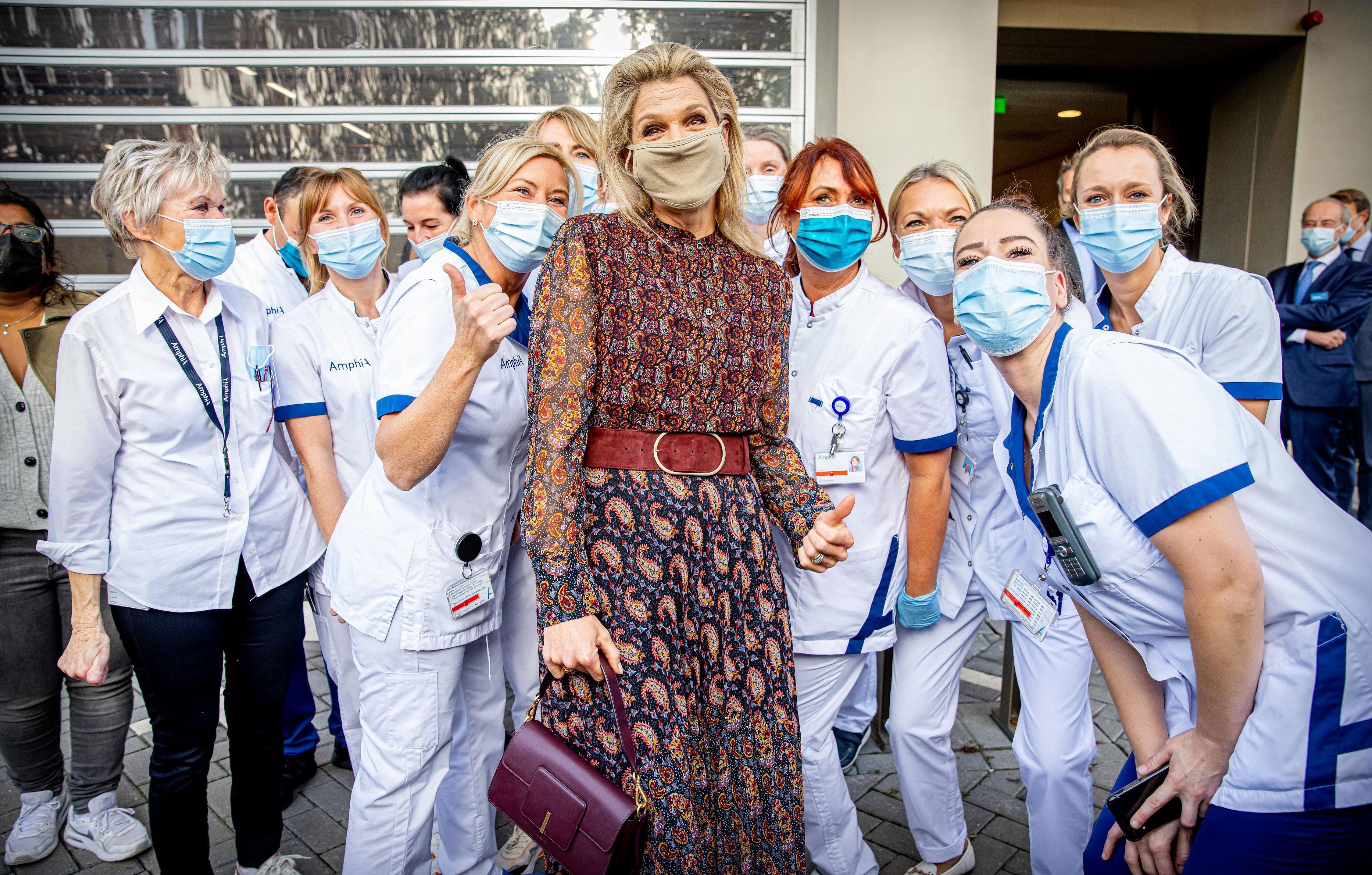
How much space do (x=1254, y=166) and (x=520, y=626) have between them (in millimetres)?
8417

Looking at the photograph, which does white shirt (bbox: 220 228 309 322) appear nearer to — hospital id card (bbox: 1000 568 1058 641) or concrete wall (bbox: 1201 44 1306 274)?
hospital id card (bbox: 1000 568 1058 641)

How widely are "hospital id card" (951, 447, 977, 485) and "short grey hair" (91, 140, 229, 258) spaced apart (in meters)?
2.55

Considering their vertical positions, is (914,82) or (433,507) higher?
(914,82)

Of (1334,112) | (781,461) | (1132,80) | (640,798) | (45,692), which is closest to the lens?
(640,798)

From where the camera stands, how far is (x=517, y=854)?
9.45 feet

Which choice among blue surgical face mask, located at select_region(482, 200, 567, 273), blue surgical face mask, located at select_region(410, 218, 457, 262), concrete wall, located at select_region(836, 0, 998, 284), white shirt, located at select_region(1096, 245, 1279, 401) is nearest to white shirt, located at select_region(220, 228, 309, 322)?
blue surgical face mask, located at select_region(410, 218, 457, 262)

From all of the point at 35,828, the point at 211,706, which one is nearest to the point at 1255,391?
the point at 211,706

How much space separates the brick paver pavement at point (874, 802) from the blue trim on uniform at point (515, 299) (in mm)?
1966

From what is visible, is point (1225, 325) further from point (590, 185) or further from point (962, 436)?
point (590, 185)

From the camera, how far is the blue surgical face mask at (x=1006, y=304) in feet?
6.31

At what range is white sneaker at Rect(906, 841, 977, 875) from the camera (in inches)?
105

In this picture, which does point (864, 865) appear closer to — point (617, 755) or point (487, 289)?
point (617, 755)

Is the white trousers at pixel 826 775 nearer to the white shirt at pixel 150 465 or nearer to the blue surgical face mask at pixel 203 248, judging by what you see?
the white shirt at pixel 150 465

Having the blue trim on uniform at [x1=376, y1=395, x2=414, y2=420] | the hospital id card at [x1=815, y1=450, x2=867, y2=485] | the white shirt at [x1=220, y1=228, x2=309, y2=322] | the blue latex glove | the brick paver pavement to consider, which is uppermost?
the white shirt at [x1=220, y1=228, x2=309, y2=322]
